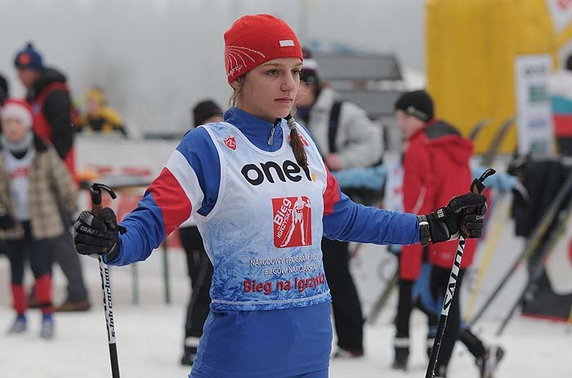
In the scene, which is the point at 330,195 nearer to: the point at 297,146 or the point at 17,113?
the point at 297,146

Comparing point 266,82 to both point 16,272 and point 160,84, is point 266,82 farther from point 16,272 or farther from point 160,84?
point 160,84

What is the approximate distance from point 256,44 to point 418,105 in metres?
3.08

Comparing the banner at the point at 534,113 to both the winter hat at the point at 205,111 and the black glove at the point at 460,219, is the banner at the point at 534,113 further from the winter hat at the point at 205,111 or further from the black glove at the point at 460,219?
the black glove at the point at 460,219

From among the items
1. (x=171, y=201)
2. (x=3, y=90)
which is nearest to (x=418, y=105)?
(x=171, y=201)

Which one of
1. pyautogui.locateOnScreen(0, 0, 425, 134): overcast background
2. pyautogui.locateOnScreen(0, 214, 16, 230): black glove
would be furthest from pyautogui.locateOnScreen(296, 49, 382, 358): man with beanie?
pyautogui.locateOnScreen(0, 0, 425, 134): overcast background

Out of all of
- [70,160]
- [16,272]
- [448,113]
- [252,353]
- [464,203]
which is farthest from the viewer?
[448,113]

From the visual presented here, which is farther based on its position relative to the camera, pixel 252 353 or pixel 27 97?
pixel 27 97

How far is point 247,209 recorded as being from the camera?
3.06 meters

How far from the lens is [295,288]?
124 inches

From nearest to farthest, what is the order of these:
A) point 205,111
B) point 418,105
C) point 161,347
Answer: point 418,105, point 205,111, point 161,347

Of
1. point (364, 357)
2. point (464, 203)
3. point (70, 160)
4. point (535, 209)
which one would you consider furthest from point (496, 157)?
point (464, 203)

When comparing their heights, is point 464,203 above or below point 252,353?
above

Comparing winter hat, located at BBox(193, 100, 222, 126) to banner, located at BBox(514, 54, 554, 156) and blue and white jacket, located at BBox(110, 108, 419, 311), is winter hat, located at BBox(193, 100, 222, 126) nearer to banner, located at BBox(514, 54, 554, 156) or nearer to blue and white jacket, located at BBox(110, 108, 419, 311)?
blue and white jacket, located at BBox(110, 108, 419, 311)

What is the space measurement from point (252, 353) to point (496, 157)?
591cm
